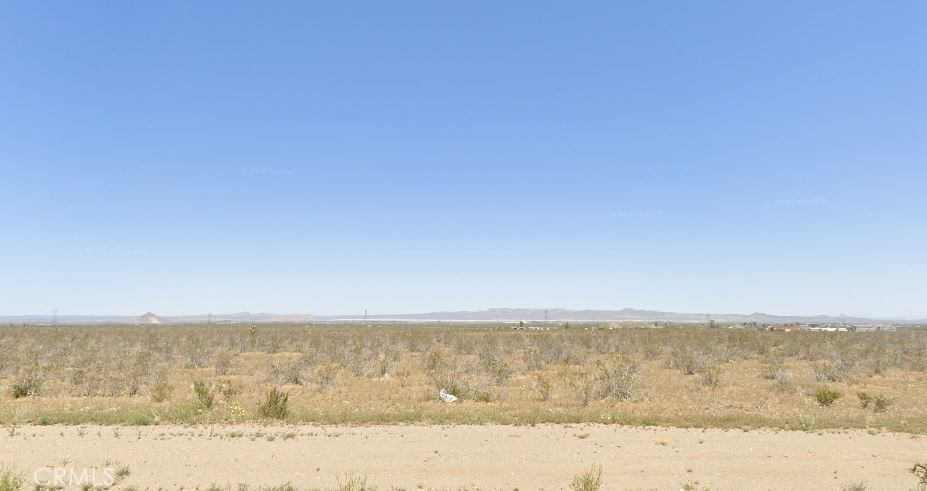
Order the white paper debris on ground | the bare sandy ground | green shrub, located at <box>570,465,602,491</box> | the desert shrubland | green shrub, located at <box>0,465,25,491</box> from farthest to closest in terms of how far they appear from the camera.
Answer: the white paper debris on ground → the desert shrubland → the bare sandy ground → green shrub, located at <box>570,465,602,491</box> → green shrub, located at <box>0,465,25,491</box>

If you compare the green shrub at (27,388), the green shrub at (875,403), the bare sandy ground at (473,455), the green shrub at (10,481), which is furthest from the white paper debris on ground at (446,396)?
the green shrub at (27,388)

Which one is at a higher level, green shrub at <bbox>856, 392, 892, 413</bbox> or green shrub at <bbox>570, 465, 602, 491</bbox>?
green shrub at <bbox>570, 465, 602, 491</bbox>

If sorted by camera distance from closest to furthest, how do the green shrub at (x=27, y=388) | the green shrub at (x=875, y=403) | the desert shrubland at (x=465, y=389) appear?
the desert shrubland at (x=465, y=389) < the green shrub at (x=875, y=403) < the green shrub at (x=27, y=388)

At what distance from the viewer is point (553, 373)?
27.8 meters

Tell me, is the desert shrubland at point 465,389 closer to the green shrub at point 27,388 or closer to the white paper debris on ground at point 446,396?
the green shrub at point 27,388

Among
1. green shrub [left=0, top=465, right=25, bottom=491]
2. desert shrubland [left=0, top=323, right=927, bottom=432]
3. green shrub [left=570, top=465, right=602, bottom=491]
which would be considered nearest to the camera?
green shrub [left=0, top=465, right=25, bottom=491]

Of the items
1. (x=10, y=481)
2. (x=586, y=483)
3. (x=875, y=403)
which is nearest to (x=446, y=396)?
(x=586, y=483)

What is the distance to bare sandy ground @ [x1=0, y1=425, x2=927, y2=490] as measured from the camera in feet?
33.6

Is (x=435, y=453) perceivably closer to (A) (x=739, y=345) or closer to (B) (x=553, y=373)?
(B) (x=553, y=373)

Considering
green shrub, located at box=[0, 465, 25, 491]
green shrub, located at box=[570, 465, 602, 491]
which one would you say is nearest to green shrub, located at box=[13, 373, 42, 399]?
green shrub, located at box=[0, 465, 25, 491]

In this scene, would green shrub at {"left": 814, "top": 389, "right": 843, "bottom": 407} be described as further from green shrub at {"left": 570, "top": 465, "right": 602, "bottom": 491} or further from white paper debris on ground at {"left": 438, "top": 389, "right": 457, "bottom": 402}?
green shrub at {"left": 570, "top": 465, "right": 602, "bottom": 491}

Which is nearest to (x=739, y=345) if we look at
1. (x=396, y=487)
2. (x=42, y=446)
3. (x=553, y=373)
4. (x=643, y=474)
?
(x=553, y=373)

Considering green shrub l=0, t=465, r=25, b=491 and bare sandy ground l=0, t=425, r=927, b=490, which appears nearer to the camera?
green shrub l=0, t=465, r=25, b=491

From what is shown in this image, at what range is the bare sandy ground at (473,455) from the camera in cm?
1023
